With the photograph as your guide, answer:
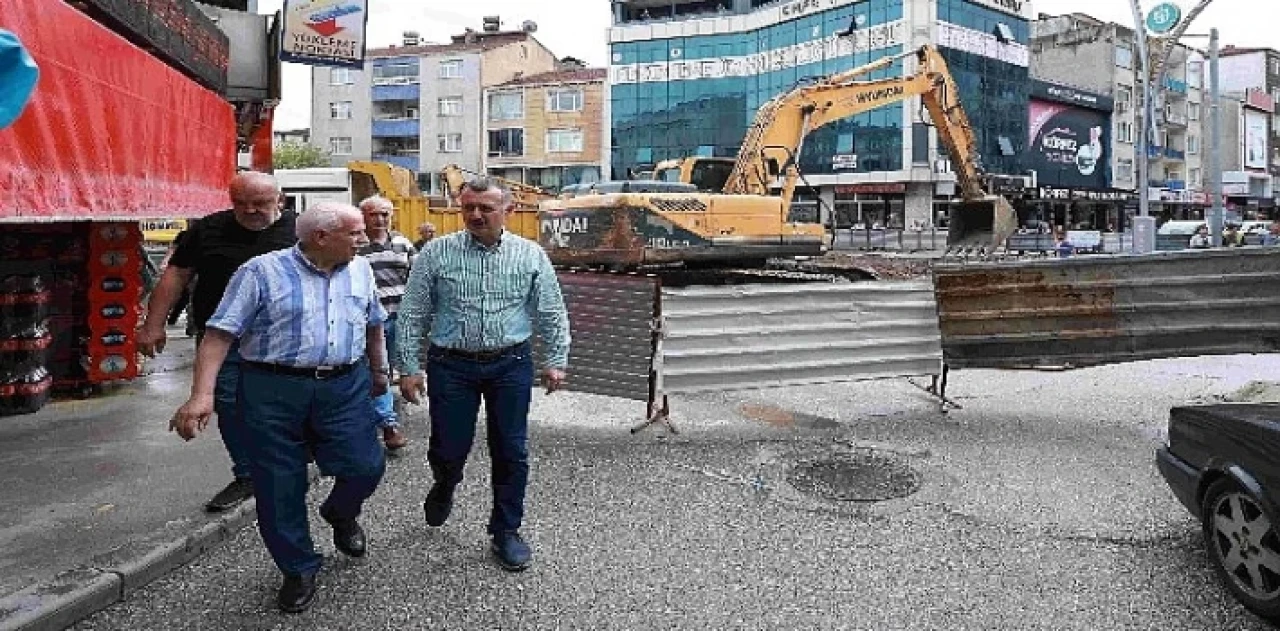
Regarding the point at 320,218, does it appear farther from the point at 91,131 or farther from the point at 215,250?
the point at 91,131

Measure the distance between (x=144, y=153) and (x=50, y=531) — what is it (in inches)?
116

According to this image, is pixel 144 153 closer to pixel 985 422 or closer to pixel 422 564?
pixel 422 564

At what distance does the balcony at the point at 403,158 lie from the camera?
203 ft

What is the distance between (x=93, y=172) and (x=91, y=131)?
23cm

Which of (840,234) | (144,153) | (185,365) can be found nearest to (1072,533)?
(144,153)

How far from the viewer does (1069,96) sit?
176 ft

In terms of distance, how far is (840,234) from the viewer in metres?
41.4

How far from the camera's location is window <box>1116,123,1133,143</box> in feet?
191

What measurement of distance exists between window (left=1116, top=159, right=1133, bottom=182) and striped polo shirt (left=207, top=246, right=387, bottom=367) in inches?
2482

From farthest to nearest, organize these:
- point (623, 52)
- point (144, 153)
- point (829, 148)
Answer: point (623, 52) < point (829, 148) < point (144, 153)

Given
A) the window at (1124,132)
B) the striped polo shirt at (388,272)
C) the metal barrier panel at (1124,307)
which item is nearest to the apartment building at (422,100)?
the window at (1124,132)

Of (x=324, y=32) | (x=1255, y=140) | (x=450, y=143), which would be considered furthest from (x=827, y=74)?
(x=1255, y=140)

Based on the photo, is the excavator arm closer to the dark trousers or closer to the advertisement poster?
the dark trousers

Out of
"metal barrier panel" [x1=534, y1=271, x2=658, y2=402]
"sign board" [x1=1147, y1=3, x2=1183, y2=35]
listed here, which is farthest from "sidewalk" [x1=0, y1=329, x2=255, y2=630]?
"sign board" [x1=1147, y1=3, x2=1183, y2=35]
